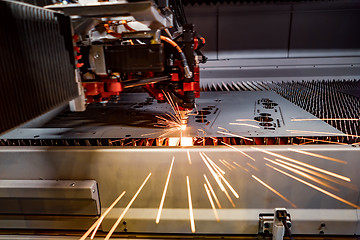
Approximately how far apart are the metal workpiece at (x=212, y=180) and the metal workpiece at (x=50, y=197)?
0.15ft

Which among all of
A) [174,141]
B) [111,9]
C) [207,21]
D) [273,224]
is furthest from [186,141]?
[207,21]

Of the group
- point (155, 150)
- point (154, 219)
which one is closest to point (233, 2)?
point (155, 150)

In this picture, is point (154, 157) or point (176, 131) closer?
point (154, 157)

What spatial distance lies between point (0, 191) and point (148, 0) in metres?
1.33

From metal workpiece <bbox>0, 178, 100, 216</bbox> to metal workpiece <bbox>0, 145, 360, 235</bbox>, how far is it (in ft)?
0.15

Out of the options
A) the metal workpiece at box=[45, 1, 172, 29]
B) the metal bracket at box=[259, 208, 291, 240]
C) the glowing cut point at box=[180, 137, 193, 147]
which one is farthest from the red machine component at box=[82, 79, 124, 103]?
the metal bracket at box=[259, 208, 291, 240]

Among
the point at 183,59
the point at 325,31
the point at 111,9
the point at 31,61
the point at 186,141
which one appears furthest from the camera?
the point at 325,31

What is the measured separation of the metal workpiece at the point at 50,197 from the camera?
136 centimetres

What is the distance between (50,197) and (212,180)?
0.91 meters

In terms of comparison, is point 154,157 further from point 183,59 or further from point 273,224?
point 273,224

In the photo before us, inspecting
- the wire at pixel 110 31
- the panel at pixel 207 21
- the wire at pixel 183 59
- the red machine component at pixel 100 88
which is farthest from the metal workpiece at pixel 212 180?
the panel at pixel 207 21

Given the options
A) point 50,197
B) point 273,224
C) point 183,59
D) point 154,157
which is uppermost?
point 183,59

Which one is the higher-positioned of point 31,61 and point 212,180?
point 31,61

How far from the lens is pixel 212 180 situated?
1.33 meters
